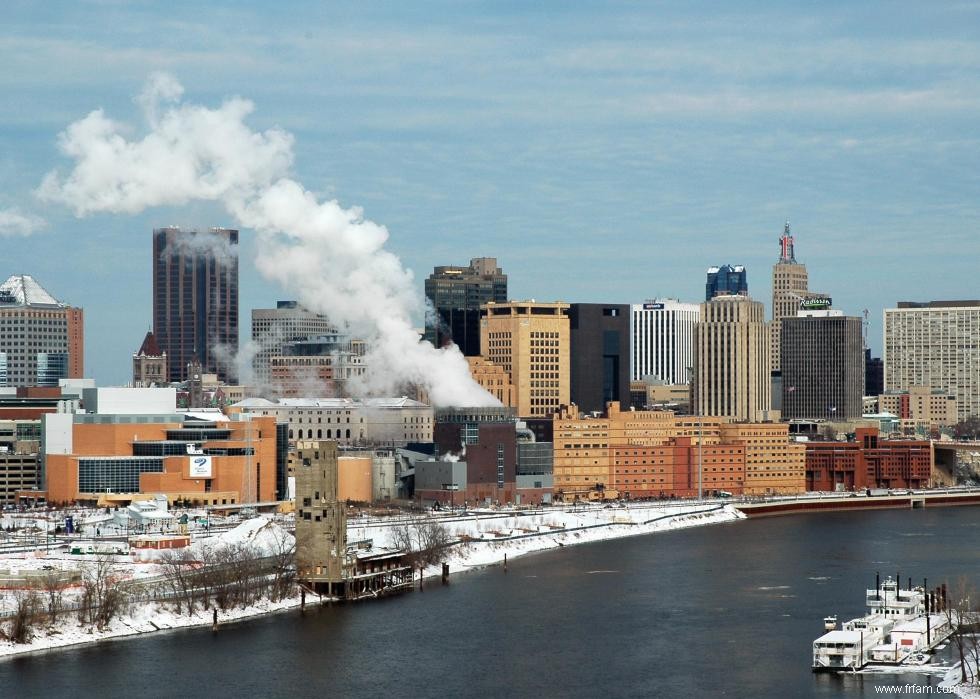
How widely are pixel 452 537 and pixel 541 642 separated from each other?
35248mm

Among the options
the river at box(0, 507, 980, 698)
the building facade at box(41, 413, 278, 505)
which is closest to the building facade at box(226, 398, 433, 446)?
the building facade at box(41, 413, 278, 505)

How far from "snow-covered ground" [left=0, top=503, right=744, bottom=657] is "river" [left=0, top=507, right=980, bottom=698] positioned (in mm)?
1510

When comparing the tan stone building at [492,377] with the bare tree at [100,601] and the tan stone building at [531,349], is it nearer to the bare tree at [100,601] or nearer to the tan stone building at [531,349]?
the tan stone building at [531,349]

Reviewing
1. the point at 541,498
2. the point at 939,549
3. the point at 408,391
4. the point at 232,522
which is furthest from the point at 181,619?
the point at 408,391

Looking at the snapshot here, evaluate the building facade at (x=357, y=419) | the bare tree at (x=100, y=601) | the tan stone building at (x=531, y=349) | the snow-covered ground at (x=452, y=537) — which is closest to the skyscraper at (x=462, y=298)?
the tan stone building at (x=531, y=349)

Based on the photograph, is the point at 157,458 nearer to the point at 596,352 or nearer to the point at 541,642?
the point at 541,642

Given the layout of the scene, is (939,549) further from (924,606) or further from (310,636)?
(310,636)

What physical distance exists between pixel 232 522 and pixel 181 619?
118 ft

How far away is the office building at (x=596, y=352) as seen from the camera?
187500mm

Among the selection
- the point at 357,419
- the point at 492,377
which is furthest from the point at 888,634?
the point at 492,377

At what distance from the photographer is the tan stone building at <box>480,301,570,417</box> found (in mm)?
171125

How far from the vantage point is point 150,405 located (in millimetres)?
130250

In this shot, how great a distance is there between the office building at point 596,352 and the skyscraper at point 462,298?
8563 millimetres

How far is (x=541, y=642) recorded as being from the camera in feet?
220
